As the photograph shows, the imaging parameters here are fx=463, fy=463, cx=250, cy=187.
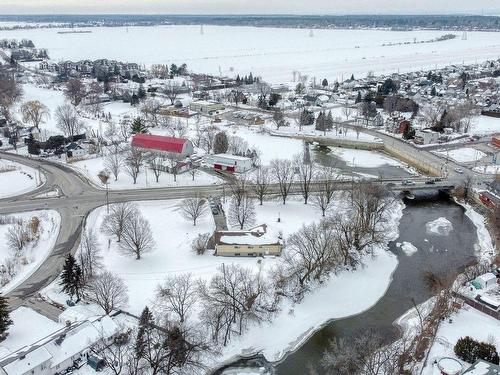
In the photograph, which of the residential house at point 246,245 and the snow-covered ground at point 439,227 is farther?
the snow-covered ground at point 439,227

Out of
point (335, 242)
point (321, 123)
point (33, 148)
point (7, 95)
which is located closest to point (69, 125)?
point (33, 148)

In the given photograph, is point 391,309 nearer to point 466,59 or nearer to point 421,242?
point 421,242

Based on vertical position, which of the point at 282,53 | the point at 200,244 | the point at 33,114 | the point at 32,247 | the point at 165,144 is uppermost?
the point at 282,53

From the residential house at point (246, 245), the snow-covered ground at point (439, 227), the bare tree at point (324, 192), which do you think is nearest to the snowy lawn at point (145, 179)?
the bare tree at point (324, 192)

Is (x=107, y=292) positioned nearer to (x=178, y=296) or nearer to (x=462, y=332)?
(x=178, y=296)

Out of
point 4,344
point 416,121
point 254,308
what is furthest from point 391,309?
point 416,121

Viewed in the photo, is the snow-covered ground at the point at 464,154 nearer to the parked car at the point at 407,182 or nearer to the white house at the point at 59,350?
the parked car at the point at 407,182
